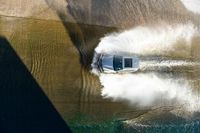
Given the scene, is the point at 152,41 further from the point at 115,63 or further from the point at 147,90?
the point at 115,63

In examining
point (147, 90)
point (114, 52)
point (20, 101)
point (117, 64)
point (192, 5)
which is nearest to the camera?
point (20, 101)

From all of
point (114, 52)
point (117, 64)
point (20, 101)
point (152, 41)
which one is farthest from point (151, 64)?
point (20, 101)

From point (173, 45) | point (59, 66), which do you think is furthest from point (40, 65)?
point (173, 45)

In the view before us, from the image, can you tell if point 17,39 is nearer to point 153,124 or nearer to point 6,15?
point 6,15

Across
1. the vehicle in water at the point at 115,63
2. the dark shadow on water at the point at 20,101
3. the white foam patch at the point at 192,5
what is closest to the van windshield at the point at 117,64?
the vehicle in water at the point at 115,63

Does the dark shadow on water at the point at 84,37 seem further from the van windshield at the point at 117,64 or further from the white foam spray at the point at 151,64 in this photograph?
the van windshield at the point at 117,64

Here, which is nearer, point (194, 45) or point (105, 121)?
point (105, 121)
